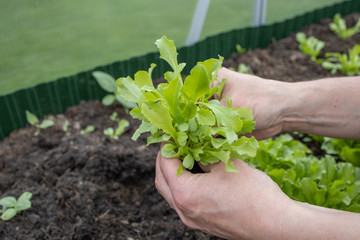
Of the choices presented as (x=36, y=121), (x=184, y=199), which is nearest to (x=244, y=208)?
(x=184, y=199)

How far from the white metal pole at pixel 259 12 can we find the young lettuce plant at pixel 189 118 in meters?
2.32

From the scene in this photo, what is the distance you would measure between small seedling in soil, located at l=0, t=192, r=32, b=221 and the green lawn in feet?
2.95

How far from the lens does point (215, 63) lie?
3.22ft

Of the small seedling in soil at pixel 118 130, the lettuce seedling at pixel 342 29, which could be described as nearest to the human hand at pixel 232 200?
the small seedling in soil at pixel 118 130

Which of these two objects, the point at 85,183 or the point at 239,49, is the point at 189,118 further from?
the point at 239,49

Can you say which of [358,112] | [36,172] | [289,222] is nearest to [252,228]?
[289,222]

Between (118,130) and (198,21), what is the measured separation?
1089 millimetres

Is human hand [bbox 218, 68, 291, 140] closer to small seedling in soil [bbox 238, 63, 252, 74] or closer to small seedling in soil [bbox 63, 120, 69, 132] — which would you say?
small seedling in soil [bbox 63, 120, 69, 132]

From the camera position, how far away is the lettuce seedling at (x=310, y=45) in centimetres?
302

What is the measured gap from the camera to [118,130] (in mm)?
2047

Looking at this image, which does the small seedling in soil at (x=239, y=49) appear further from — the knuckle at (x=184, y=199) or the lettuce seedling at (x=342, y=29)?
the knuckle at (x=184, y=199)

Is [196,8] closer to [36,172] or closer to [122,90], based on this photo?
[36,172]

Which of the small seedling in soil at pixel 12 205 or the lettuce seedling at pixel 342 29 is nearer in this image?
the small seedling in soil at pixel 12 205

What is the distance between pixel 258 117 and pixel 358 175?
0.66m
